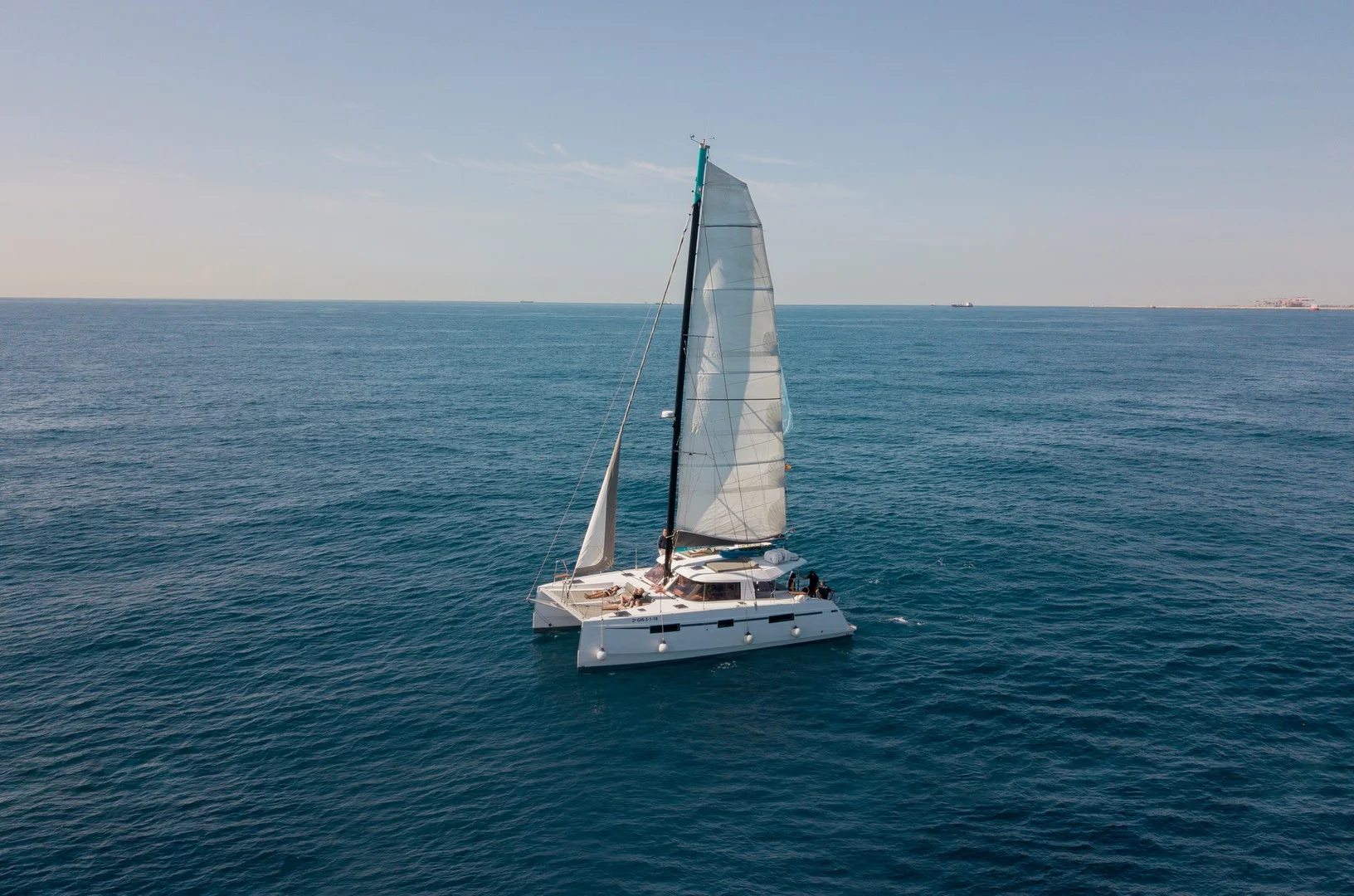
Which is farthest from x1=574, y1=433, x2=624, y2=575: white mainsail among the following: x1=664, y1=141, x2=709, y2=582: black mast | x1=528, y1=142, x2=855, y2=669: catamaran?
x1=664, y1=141, x2=709, y2=582: black mast

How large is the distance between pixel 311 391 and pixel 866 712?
11330 cm

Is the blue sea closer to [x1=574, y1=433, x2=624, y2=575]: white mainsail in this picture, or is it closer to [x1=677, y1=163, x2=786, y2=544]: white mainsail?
[x1=574, y1=433, x2=624, y2=575]: white mainsail

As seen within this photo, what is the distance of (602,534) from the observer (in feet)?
144

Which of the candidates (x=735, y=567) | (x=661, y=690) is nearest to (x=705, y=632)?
(x=661, y=690)

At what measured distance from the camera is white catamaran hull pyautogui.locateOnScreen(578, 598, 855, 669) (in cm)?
3981

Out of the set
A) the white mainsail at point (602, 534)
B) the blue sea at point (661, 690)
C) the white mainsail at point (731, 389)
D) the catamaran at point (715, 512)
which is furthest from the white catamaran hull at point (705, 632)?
the white mainsail at point (731, 389)

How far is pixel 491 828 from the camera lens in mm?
28703

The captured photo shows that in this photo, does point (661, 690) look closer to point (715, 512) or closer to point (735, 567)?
point (735, 567)

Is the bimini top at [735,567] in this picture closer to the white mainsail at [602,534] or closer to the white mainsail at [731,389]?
the white mainsail at [731,389]

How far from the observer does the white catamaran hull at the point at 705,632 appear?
131ft

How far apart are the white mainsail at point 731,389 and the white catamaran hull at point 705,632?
15.8ft

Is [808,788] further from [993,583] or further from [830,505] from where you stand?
[830,505]

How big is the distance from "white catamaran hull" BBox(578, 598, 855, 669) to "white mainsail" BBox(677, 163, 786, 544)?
4.81 meters

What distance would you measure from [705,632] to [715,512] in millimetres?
6894
